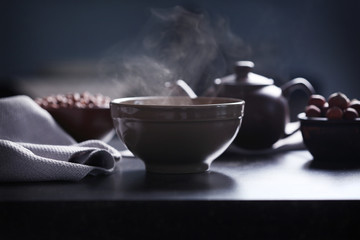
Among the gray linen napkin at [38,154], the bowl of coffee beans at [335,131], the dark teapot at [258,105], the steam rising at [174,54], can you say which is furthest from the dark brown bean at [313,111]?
the gray linen napkin at [38,154]

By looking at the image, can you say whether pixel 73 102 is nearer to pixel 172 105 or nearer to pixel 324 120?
pixel 172 105

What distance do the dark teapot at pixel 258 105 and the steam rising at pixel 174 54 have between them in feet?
0.14

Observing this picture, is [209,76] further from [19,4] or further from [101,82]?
[19,4]

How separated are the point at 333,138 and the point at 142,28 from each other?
346 centimetres

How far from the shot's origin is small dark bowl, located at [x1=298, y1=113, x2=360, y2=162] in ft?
3.01

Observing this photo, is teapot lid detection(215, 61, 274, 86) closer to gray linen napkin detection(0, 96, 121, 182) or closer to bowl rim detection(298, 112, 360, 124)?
bowl rim detection(298, 112, 360, 124)

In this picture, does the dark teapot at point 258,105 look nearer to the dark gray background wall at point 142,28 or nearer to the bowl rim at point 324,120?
the bowl rim at point 324,120

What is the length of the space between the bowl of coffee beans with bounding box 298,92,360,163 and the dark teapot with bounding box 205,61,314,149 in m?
0.11

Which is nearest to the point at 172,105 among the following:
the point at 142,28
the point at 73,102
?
the point at 73,102

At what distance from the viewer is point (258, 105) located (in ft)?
3.51
